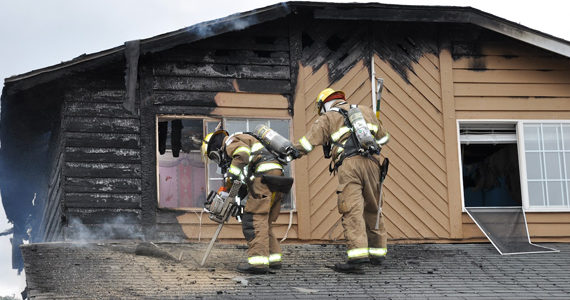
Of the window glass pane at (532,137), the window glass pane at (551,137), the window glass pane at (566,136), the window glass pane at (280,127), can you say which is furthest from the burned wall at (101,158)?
the window glass pane at (566,136)

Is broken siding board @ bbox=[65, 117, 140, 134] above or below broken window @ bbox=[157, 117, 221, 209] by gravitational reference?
above

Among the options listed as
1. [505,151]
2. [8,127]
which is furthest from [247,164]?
[505,151]

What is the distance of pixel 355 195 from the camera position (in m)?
9.78

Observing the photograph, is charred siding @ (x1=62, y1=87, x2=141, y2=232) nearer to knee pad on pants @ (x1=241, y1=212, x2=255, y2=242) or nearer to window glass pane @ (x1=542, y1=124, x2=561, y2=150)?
knee pad on pants @ (x1=241, y1=212, x2=255, y2=242)

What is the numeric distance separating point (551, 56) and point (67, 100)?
6.79 m

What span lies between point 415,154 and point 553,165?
2059 millimetres

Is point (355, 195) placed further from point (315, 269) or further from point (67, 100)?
point (67, 100)

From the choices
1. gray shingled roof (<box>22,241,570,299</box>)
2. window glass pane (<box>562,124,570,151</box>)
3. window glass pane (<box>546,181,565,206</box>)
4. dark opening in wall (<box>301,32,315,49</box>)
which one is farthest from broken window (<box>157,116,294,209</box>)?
window glass pane (<box>562,124,570,151</box>)

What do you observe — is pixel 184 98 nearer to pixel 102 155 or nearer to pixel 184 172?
pixel 184 172

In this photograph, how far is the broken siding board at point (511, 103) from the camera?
40.3ft

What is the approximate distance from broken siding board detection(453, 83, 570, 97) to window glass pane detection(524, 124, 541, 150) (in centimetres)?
46

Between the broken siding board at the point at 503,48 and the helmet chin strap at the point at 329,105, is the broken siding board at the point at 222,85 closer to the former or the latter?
the helmet chin strap at the point at 329,105

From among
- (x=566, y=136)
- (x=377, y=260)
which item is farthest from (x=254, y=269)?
(x=566, y=136)

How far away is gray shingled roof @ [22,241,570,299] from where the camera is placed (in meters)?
8.29
